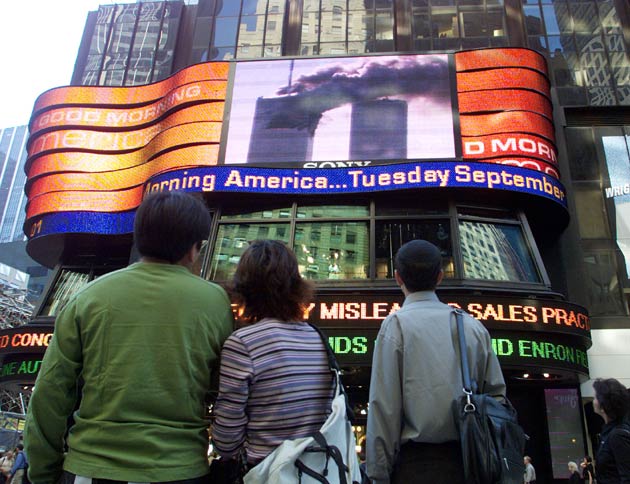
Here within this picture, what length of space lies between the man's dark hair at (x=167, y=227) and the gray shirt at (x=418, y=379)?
134 centimetres

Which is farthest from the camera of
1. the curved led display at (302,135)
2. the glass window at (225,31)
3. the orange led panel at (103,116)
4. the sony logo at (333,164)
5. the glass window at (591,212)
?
the glass window at (225,31)

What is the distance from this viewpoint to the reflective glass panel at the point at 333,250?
39.1 feet

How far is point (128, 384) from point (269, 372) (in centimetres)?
62

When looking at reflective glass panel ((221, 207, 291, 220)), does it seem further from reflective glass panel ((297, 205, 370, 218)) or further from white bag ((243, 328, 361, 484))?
white bag ((243, 328, 361, 484))

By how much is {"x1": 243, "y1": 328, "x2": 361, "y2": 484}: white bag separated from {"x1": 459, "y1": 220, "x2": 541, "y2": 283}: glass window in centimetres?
951

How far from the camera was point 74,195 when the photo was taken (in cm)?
1519

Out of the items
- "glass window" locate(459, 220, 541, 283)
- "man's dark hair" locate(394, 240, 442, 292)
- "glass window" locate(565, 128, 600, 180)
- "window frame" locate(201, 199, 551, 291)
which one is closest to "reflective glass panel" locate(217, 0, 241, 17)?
"window frame" locate(201, 199, 551, 291)

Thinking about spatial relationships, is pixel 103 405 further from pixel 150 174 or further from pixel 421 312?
pixel 150 174

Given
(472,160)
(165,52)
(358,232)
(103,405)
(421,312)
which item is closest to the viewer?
(103,405)

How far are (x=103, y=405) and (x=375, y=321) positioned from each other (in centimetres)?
893

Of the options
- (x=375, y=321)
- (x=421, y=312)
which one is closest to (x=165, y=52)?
(x=375, y=321)

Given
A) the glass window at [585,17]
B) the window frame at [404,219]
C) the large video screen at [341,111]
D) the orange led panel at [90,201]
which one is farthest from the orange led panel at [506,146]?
the orange led panel at [90,201]

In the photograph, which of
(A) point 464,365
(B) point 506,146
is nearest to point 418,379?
(A) point 464,365

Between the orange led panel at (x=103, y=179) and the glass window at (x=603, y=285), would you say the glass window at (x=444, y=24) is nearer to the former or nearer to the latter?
the glass window at (x=603, y=285)
